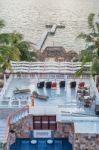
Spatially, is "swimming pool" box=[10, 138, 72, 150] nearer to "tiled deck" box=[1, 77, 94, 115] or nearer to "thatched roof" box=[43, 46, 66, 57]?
"tiled deck" box=[1, 77, 94, 115]

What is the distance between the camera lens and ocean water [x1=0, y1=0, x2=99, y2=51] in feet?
285

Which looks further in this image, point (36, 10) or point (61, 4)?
point (61, 4)

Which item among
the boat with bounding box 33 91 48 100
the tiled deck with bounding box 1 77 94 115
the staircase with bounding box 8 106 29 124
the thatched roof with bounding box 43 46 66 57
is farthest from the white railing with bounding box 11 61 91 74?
the thatched roof with bounding box 43 46 66 57

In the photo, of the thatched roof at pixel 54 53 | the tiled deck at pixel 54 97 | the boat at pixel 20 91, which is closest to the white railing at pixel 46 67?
the tiled deck at pixel 54 97

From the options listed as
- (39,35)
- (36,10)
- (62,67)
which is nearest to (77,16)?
(36,10)

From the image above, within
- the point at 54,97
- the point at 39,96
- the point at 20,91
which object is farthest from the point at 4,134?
the point at 54,97

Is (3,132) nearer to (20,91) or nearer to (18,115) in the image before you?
(18,115)

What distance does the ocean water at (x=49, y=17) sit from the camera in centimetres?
8700

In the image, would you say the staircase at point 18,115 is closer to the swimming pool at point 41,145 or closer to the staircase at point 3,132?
the staircase at point 3,132

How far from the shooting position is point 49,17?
11419 centimetres

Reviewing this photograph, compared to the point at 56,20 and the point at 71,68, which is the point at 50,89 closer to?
the point at 71,68

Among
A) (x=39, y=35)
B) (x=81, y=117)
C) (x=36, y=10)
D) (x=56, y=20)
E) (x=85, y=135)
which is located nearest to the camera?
(x=85, y=135)

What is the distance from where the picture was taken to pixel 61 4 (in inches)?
5600

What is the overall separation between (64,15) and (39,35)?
97.0 ft
